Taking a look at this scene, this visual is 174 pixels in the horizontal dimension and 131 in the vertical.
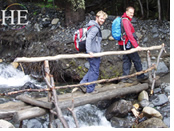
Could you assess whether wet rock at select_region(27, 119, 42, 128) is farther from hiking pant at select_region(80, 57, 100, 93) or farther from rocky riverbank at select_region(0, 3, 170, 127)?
hiking pant at select_region(80, 57, 100, 93)

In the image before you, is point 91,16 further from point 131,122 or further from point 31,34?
point 131,122

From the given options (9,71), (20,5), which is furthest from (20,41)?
(20,5)

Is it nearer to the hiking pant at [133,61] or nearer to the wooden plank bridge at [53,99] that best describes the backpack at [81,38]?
the wooden plank bridge at [53,99]

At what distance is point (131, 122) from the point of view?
4977mm

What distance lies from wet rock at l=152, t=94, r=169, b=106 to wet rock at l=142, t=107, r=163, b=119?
0.47 m

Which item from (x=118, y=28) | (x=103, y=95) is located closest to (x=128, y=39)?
(x=118, y=28)

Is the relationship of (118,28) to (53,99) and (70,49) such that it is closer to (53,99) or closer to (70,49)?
(53,99)

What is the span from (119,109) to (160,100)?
45.1 inches

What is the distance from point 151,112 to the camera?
473cm

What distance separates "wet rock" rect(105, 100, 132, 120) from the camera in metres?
4.99

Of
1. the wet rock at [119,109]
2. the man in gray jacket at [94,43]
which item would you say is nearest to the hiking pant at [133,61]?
the wet rock at [119,109]

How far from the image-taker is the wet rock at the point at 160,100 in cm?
520

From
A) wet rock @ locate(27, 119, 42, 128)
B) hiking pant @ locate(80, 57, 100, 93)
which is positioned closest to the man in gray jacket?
hiking pant @ locate(80, 57, 100, 93)

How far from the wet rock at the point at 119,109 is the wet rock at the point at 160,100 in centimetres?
69
